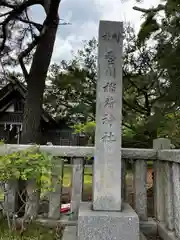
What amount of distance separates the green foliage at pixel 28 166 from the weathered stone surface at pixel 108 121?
1.73 feet

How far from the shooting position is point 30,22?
471cm

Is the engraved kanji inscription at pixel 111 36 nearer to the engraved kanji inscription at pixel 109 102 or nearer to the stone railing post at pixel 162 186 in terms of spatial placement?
the engraved kanji inscription at pixel 109 102

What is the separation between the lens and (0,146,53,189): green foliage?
238 cm

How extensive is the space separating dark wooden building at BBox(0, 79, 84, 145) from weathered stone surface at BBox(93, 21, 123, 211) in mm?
10482

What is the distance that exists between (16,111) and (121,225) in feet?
40.6

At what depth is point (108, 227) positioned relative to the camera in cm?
217

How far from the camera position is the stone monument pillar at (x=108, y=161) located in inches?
85.1

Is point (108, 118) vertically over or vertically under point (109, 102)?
under

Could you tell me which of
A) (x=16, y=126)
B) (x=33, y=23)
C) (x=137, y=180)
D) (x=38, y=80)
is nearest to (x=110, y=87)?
Result: (x=137, y=180)

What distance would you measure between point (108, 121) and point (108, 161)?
1.41ft

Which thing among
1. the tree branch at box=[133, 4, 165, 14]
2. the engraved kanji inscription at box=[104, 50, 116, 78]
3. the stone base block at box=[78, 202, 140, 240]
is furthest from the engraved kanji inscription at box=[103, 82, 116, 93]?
the tree branch at box=[133, 4, 165, 14]

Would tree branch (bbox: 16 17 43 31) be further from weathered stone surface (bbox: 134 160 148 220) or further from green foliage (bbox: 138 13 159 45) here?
weathered stone surface (bbox: 134 160 148 220)

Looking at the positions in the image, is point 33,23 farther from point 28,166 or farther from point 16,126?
point 16,126

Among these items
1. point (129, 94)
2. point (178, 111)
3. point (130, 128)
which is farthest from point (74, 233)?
point (129, 94)
